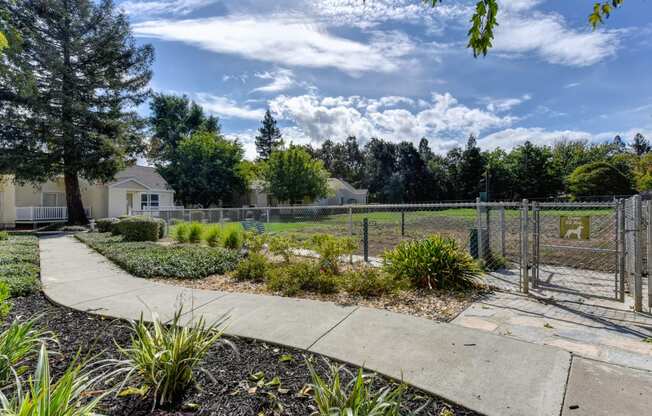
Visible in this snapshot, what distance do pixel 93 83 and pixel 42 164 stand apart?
231 inches

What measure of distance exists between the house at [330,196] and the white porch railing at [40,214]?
1535cm

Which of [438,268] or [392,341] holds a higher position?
[438,268]

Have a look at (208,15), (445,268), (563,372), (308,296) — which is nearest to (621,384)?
(563,372)

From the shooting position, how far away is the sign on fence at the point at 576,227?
5250mm

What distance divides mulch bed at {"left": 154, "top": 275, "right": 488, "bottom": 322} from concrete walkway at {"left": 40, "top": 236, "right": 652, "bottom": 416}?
370 millimetres

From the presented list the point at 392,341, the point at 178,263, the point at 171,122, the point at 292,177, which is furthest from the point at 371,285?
the point at 171,122

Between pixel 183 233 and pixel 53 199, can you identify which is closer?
pixel 183 233

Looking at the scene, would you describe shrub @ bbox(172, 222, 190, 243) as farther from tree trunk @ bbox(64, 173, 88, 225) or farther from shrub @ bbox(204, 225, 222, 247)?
tree trunk @ bbox(64, 173, 88, 225)

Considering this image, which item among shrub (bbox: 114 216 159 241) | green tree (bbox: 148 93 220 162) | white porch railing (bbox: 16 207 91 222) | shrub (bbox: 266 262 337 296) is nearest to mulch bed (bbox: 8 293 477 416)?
shrub (bbox: 266 262 337 296)

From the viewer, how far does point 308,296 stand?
206 inches

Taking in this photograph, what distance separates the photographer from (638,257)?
14.6 ft

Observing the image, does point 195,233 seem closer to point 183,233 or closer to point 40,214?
point 183,233

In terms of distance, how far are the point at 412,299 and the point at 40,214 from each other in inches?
1030

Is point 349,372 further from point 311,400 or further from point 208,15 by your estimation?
point 208,15
